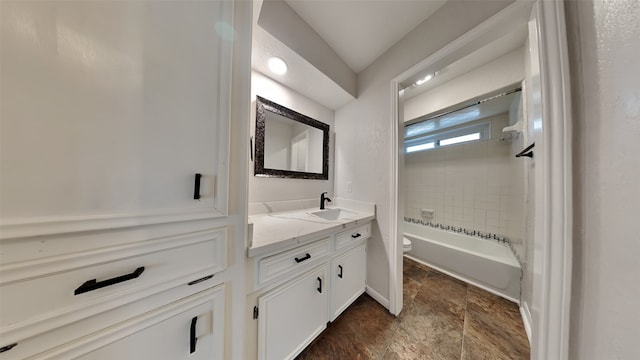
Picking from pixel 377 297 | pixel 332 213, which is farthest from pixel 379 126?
pixel 377 297

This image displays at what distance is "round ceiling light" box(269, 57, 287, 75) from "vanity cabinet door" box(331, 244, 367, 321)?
151 centimetres

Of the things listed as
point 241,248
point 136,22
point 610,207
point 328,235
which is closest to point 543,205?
point 610,207

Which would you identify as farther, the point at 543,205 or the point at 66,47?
the point at 543,205

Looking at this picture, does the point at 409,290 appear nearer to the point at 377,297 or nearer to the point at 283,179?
the point at 377,297

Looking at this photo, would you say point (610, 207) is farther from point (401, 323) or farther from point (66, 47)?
point (66, 47)

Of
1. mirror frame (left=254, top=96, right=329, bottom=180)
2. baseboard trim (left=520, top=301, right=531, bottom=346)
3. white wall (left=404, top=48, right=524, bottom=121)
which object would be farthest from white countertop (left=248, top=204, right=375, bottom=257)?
white wall (left=404, top=48, right=524, bottom=121)

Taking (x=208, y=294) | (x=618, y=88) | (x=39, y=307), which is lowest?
(x=208, y=294)

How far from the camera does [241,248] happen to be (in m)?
0.69

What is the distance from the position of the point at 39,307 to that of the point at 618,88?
5.00 feet

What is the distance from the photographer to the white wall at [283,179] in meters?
1.39

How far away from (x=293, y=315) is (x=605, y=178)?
51.9 inches

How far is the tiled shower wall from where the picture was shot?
213 cm

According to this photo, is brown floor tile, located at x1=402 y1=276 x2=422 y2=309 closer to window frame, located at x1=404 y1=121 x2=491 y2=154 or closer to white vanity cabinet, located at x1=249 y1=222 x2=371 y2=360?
white vanity cabinet, located at x1=249 y1=222 x2=371 y2=360

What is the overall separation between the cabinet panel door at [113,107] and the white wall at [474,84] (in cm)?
213
